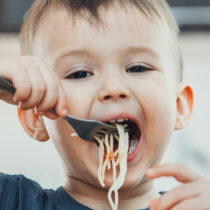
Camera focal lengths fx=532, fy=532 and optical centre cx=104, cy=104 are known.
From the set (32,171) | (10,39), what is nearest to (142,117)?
(32,171)

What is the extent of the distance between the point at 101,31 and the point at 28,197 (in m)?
0.41

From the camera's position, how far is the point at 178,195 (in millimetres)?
928

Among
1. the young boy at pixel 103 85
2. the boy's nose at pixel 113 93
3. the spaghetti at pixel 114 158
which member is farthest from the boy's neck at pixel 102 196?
the boy's nose at pixel 113 93

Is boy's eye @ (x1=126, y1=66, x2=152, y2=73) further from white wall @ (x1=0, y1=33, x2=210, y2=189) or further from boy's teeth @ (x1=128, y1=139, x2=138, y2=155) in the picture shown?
white wall @ (x1=0, y1=33, x2=210, y2=189)

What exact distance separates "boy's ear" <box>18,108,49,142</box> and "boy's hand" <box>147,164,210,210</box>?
477 mm

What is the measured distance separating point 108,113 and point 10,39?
1730mm

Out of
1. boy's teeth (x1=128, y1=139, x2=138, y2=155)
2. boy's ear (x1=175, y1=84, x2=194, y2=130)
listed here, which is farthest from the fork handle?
boy's ear (x1=175, y1=84, x2=194, y2=130)

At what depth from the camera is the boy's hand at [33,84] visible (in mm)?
947

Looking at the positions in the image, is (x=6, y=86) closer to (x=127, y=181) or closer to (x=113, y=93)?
(x=113, y=93)

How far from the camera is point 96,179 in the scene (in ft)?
3.85

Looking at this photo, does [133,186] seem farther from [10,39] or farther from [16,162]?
[10,39]

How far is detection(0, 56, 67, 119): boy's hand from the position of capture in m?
0.95

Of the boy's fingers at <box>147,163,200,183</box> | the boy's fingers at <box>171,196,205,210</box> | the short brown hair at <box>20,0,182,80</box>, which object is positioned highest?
the short brown hair at <box>20,0,182,80</box>

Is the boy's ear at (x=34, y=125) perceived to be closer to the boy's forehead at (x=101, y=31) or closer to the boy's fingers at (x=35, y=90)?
the boy's forehead at (x=101, y=31)
